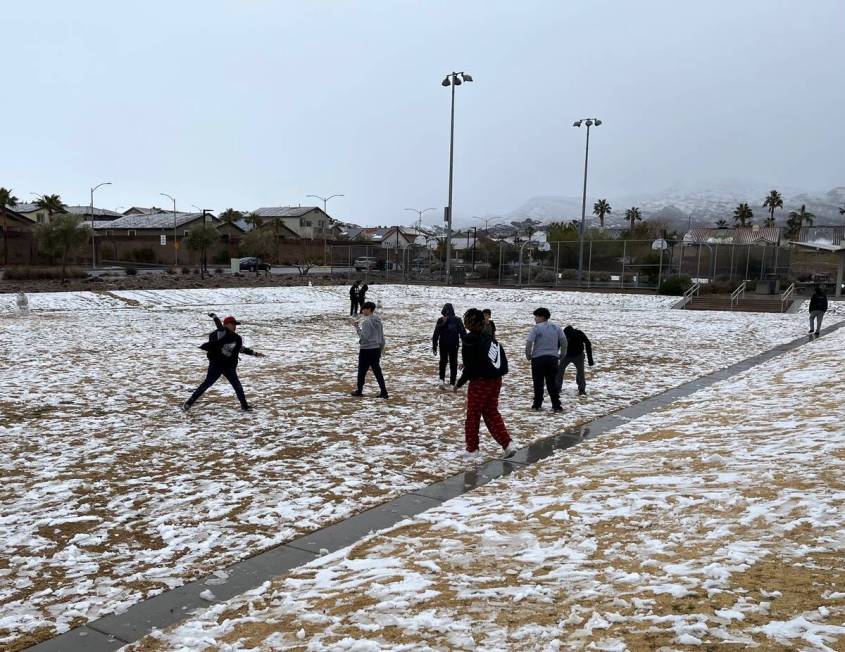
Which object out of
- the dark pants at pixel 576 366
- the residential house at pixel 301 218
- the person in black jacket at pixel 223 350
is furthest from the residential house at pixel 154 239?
the dark pants at pixel 576 366

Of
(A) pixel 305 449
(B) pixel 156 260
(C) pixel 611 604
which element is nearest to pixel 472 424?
(A) pixel 305 449

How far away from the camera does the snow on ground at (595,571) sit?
4527 millimetres

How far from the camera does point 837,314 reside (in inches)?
1254

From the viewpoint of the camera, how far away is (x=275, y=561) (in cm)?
617

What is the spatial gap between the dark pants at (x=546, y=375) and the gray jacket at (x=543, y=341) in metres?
0.09

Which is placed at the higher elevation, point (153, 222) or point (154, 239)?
point (153, 222)

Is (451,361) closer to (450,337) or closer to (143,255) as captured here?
(450,337)

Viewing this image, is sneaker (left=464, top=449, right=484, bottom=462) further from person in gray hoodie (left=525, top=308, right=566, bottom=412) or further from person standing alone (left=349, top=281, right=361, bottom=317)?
person standing alone (left=349, top=281, right=361, bottom=317)

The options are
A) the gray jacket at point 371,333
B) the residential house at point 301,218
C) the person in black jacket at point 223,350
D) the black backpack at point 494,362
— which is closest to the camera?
the black backpack at point 494,362

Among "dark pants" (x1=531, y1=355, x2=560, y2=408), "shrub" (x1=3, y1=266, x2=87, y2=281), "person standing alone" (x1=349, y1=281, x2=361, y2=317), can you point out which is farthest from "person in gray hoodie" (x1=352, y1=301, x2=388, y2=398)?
"shrub" (x1=3, y1=266, x2=87, y2=281)

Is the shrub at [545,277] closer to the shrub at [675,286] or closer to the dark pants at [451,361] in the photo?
the shrub at [675,286]

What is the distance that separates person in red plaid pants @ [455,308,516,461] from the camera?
340 inches

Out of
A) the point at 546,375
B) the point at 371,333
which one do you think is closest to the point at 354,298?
the point at 371,333

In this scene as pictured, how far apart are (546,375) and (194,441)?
19.3 ft
